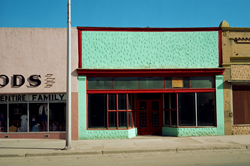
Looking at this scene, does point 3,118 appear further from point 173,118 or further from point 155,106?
point 173,118

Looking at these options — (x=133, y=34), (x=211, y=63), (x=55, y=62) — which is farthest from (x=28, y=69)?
(x=211, y=63)

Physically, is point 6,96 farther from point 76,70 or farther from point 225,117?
point 225,117

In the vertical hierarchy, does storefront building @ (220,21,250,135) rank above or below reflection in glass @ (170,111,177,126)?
above

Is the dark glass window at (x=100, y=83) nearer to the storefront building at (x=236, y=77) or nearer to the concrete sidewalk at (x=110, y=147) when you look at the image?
the concrete sidewalk at (x=110, y=147)

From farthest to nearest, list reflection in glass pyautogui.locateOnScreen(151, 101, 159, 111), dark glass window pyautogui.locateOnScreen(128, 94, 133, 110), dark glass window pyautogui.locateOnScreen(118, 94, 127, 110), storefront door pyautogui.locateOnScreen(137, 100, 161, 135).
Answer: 1. reflection in glass pyautogui.locateOnScreen(151, 101, 159, 111)
2. storefront door pyautogui.locateOnScreen(137, 100, 161, 135)
3. dark glass window pyautogui.locateOnScreen(128, 94, 133, 110)
4. dark glass window pyautogui.locateOnScreen(118, 94, 127, 110)

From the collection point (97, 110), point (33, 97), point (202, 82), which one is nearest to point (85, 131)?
point (97, 110)

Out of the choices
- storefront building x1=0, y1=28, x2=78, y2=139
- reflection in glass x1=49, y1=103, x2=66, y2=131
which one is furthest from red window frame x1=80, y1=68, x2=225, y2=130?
reflection in glass x1=49, y1=103, x2=66, y2=131

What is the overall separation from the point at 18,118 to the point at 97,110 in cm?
465

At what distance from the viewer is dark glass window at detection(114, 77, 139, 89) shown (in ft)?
50.1

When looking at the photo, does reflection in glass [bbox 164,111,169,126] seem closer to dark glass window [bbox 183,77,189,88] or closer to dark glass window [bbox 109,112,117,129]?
dark glass window [bbox 183,77,189,88]

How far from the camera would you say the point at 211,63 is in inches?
621

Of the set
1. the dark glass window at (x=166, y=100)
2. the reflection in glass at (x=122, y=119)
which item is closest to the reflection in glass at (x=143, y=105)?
the dark glass window at (x=166, y=100)

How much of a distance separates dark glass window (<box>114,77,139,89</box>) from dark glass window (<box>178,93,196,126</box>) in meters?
2.73

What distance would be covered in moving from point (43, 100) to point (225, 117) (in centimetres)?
1083
